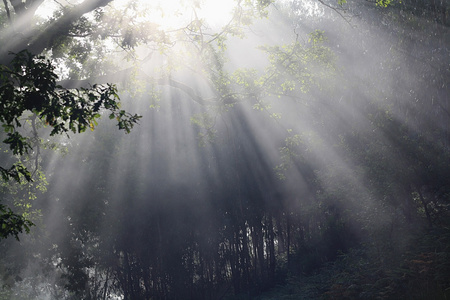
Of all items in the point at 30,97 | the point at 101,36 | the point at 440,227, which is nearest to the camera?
the point at 30,97

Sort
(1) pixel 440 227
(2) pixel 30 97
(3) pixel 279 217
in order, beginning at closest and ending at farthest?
(2) pixel 30 97
(1) pixel 440 227
(3) pixel 279 217

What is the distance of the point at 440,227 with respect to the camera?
427 inches

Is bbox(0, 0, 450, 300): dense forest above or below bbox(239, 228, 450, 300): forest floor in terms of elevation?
above

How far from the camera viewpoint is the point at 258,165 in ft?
52.4

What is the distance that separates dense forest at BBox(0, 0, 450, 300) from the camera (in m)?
9.13

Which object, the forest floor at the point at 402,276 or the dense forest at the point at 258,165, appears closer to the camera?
the forest floor at the point at 402,276

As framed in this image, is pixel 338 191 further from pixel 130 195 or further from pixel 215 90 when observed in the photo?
pixel 130 195

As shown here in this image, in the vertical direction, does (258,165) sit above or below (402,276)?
above

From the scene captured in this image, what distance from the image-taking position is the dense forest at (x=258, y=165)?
360 inches

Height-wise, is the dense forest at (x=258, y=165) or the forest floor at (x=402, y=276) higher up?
the dense forest at (x=258, y=165)

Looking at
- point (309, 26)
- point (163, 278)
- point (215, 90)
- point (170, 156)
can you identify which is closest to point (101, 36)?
point (215, 90)

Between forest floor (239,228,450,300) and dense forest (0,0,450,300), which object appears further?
dense forest (0,0,450,300)

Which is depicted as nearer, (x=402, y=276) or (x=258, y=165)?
(x=402, y=276)

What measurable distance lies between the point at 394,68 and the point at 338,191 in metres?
4.62
